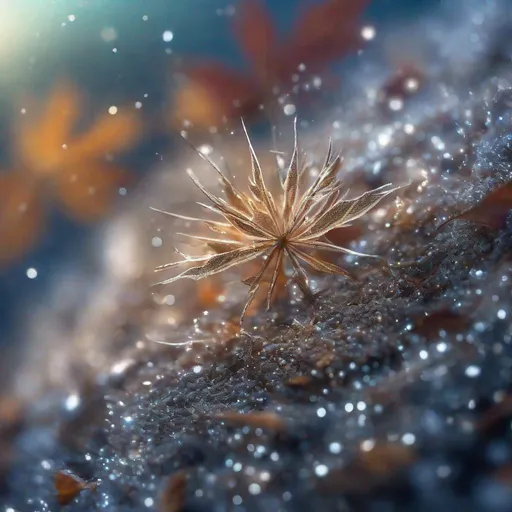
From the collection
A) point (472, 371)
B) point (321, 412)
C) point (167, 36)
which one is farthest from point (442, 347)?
point (167, 36)

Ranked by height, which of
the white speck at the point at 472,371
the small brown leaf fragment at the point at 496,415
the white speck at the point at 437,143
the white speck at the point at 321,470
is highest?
the white speck at the point at 437,143

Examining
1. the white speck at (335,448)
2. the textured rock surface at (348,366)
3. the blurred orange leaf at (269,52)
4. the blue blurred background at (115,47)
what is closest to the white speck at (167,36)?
the blue blurred background at (115,47)

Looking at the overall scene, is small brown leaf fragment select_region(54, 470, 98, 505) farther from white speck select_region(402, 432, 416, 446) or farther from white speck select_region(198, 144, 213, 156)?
white speck select_region(198, 144, 213, 156)

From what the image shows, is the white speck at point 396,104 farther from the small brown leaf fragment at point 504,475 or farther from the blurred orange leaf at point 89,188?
the small brown leaf fragment at point 504,475

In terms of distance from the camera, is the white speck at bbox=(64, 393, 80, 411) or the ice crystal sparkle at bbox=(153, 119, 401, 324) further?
the white speck at bbox=(64, 393, 80, 411)

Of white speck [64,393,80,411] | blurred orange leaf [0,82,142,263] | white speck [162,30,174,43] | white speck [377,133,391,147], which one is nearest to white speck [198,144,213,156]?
blurred orange leaf [0,82,142,263]

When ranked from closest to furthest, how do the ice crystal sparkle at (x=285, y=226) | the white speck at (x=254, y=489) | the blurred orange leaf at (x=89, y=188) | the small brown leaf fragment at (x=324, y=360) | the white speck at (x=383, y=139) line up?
the white speck at (x=254, y=489), the small brown leaf fragment at (x=324, y=360), the ice crystal sparkle at (x=285, y=226), the white speck at (x=383, y=139), the blurred orange leaf at (x=89, y=188)

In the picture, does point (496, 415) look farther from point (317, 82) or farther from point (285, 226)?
point (317, 82)
